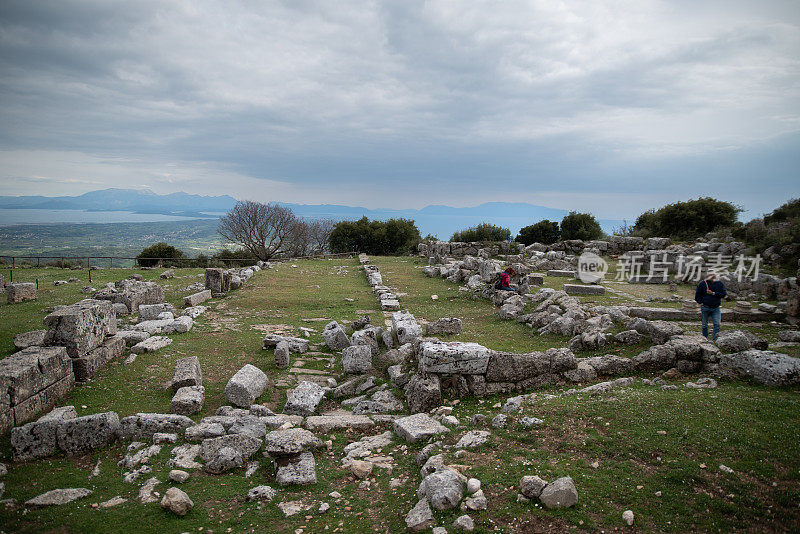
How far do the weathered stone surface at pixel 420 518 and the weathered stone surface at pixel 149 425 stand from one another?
5046 mm

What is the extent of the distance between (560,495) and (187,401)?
7437 millimetres

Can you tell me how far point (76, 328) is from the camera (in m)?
10.0

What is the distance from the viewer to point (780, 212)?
2823 cm

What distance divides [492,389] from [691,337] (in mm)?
5552

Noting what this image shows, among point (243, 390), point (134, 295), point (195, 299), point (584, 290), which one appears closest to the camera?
point (243, 390)

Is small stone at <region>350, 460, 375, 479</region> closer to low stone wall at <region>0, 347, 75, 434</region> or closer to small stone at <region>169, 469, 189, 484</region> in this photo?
small stone at <region>169, 469, 189, 484</region>

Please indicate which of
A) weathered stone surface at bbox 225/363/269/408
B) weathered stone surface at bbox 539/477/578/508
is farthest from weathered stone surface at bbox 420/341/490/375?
weathered stone surface at bbox 225/363/269/408

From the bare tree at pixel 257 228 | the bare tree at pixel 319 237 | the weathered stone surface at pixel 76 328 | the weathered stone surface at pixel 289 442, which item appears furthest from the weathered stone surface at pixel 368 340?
the bare tree at pixel 319 237

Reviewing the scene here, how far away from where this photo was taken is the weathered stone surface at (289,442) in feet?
22.6

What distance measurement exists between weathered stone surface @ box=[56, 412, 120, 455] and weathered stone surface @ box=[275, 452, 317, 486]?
319cm

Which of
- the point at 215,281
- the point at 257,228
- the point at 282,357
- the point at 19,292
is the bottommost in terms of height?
the point at 282,357

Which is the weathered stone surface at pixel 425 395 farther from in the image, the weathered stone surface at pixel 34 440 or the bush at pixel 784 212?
the bush at pixel 784 212

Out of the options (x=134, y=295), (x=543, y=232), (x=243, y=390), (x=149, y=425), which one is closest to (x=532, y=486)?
(x=243, y=390)

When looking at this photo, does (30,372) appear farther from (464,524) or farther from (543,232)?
(543,232)
